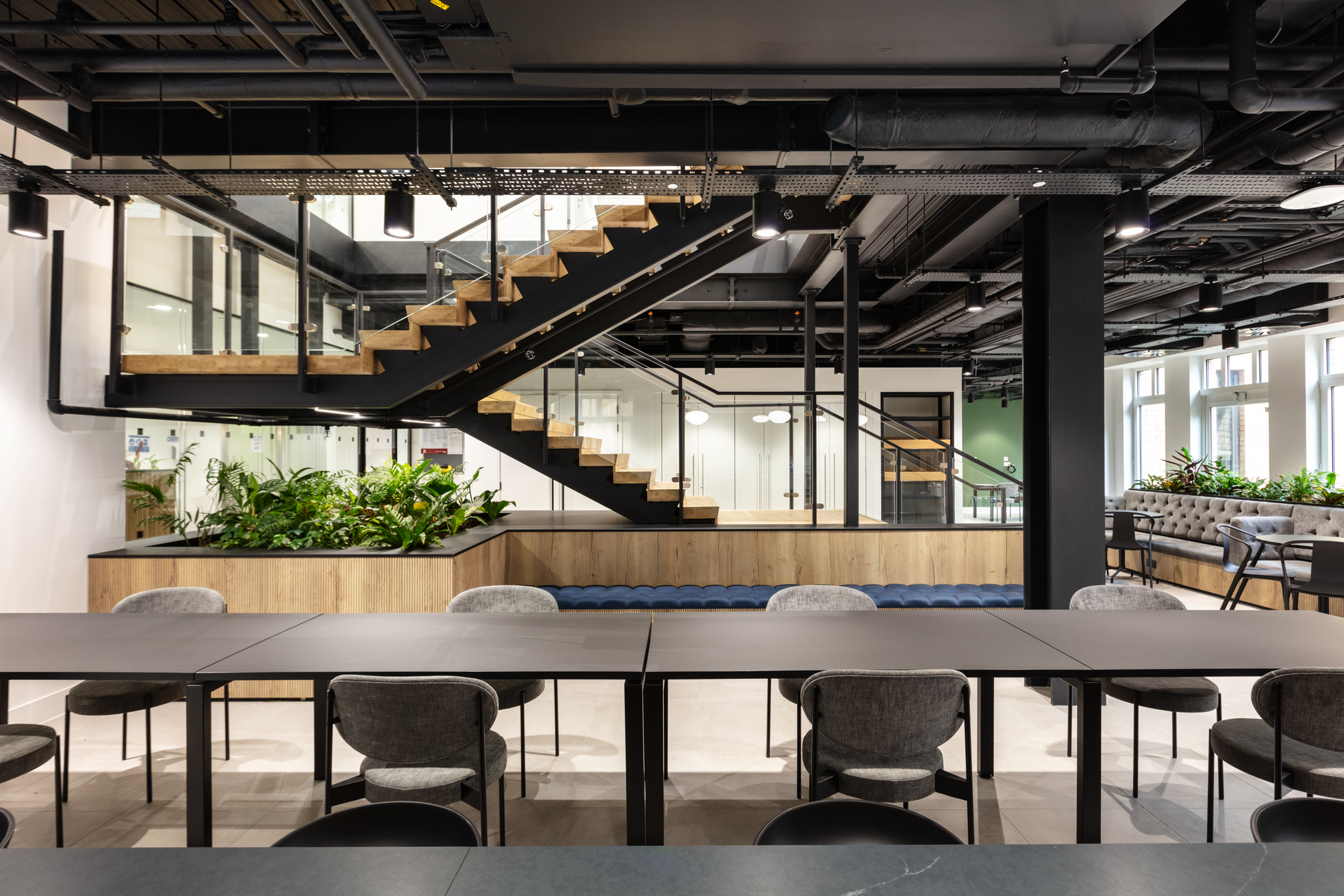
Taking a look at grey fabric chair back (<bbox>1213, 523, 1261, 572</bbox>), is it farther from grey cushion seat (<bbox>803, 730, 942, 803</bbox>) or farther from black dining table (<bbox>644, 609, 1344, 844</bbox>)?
grey cushion seat (<bbox>803, 730, 942, 803</bbox>)

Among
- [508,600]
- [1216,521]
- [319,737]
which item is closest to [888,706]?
[508,600]

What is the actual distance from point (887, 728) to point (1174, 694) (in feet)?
5.49

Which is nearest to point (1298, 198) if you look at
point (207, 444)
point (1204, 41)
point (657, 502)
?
point (1204, 41)

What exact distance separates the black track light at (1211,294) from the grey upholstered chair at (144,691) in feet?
28.9

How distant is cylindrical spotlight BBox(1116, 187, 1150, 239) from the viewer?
3.74 m

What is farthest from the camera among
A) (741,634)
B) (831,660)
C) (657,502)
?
(657,502)

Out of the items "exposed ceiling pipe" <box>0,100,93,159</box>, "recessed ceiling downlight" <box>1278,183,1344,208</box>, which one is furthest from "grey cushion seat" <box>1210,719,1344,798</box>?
"exposed ceiling pipe" <box>0,100,93,159</box>

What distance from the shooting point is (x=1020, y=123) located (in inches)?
135

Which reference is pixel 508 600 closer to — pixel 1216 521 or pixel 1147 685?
pixel 1147 685

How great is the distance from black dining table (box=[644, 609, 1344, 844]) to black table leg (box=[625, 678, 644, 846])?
0.04 metres

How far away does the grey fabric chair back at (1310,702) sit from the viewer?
2195mm

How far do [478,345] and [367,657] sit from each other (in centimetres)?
303

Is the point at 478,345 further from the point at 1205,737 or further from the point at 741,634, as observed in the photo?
the point at 1205,737

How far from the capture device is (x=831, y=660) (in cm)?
239
